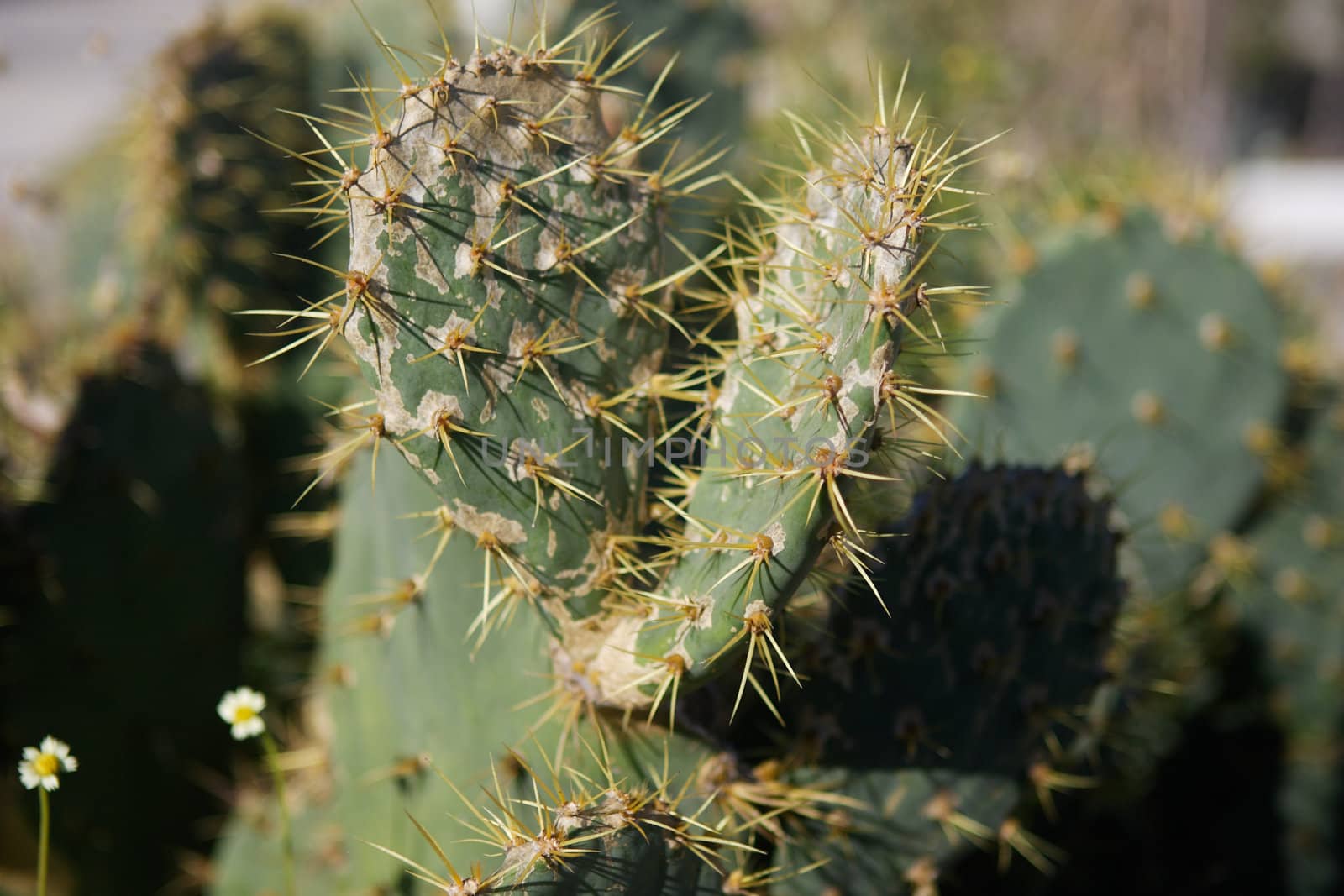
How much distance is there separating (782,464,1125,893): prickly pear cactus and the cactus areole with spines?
29 centimetres

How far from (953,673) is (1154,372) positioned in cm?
114

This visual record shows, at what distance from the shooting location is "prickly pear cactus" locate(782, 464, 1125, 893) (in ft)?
4.22

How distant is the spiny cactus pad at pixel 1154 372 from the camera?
2117mm

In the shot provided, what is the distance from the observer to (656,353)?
3.93 feet

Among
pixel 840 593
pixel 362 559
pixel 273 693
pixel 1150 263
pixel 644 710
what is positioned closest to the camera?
pixel 644 710

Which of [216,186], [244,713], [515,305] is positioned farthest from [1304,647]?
[216,186]

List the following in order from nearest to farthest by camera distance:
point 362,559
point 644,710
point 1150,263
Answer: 1. point 644,710
2. point 362,559
3. point 1150,263

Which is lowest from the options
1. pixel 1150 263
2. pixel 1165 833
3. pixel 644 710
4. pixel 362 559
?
pixel 1165 833

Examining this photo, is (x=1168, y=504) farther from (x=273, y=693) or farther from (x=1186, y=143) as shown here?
(x=1186, y=143)

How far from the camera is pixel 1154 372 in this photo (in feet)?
7.12

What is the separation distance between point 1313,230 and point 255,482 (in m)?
5.55

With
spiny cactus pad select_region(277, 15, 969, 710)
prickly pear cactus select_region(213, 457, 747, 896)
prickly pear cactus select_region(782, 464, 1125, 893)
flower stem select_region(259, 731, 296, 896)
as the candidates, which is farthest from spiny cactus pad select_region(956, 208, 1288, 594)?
flower stem select_region(259, 731, 296, 896)

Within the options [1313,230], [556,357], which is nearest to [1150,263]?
[556,357]

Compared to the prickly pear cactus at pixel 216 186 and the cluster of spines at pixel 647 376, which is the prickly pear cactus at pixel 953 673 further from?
the prickly pear cactus at pixel 216 186
